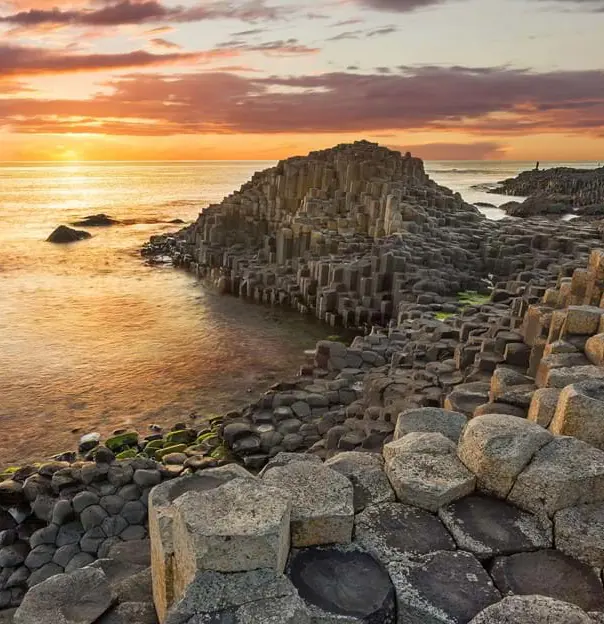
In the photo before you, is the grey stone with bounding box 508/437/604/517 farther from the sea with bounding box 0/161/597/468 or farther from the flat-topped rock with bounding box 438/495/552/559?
the sea with bounding box 0/161/597/468

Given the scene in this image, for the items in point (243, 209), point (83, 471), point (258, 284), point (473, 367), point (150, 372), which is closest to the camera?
point (83, 471)

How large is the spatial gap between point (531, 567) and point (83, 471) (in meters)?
6.75

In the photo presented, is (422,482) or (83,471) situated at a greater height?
→ (422,482)

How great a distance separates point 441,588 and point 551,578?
0.77 m

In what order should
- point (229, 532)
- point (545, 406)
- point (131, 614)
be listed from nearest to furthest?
point (229, 532), point (131, 614), point (545, 406)

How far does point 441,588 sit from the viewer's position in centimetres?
351

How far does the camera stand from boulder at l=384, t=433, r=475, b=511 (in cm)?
420

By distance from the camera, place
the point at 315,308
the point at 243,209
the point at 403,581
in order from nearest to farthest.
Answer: the point at 403,581 < the point at 315,308 < the point at 243,209

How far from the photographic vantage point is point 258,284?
77.2ft

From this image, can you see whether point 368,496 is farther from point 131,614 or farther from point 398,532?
point 131,614

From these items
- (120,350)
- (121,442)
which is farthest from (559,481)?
(120,350)

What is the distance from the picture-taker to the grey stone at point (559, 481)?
4.03m

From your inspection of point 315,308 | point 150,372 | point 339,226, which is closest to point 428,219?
point 339,226

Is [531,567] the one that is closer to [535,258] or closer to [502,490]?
[502,490]
